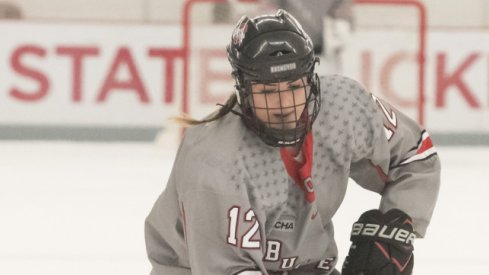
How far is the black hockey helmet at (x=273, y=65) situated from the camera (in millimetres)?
2025

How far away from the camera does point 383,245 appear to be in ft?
7.09

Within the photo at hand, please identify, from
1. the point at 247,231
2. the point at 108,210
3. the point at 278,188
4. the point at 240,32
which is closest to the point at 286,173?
the point at 278,188

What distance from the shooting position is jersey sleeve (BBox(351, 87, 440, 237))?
2221 mm

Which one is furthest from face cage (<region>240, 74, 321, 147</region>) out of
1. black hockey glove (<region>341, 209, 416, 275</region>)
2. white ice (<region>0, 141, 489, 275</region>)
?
white ice (<region>0, 141, 489, 275</region>)

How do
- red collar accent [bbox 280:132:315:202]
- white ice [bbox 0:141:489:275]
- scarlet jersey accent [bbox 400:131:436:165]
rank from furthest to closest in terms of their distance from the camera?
white ice [bbox 0:141:489:275] < scarlet jersey accent [bbox 400:131:436:165] < red collar accent [bbox 280:132:315:202]

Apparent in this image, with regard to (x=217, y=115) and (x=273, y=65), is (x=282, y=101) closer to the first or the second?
(x=273, y=65)

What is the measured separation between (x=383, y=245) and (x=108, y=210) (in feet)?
7.08

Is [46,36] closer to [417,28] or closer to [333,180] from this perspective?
[417,28]

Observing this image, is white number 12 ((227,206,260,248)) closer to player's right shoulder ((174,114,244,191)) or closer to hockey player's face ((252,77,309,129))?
player's right shoulder ((174,114,244,191))

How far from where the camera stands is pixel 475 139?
265 inches

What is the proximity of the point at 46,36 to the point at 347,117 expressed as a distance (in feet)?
15.6

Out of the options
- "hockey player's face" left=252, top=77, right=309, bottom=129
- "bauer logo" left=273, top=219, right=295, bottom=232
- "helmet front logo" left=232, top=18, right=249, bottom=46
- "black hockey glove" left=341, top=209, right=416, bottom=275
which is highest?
"helmet front logo" left=232, top=18, right=249, bottom=46

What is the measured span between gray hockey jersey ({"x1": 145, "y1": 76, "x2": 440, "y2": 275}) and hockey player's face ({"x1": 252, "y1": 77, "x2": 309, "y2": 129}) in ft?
0.30

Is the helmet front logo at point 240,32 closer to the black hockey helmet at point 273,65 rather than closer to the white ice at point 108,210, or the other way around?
the black hockey helmet at point 273,65
